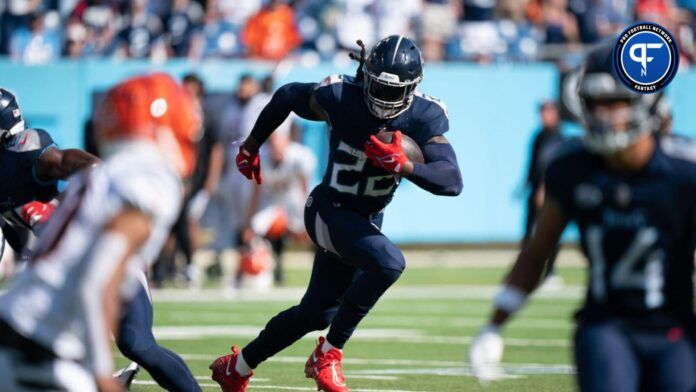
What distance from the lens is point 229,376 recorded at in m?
6.84

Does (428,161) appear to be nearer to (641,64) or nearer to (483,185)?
(641,64)

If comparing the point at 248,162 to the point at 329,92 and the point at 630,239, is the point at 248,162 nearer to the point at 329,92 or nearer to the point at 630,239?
the point at 329,92

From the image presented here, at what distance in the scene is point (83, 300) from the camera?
12.3 ft

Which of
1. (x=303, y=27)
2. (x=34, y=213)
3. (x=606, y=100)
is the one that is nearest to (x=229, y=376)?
(x=34, y=213)

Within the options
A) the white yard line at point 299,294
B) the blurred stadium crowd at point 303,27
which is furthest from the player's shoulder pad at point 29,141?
the blurred stadium crowd at point 303,27

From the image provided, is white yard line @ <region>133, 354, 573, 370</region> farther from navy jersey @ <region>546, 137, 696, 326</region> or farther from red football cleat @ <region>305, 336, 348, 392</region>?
navy jersey @ <region>546, 137, 696, 326</region>

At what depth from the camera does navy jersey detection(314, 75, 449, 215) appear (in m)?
6.92

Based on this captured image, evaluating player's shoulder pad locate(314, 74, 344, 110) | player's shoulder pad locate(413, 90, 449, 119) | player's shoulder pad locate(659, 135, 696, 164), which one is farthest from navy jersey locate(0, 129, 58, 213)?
player's shoulder pad locate(659, 135, 696, 164)

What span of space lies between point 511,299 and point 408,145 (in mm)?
2191

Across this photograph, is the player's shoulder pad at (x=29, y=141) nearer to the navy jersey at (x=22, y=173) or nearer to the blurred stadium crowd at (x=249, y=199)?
the navy jersey at (x=22, y=173)

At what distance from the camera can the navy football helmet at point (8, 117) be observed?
6426 millimetres

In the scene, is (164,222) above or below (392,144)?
above

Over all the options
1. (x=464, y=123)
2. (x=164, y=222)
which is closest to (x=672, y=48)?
(x=464, y=123)

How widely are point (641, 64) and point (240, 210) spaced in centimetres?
514
